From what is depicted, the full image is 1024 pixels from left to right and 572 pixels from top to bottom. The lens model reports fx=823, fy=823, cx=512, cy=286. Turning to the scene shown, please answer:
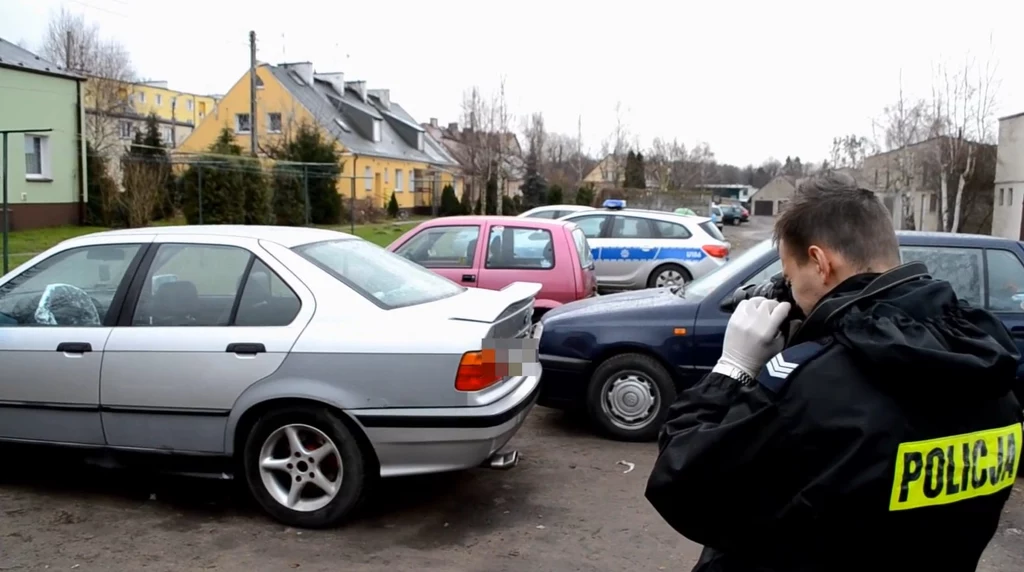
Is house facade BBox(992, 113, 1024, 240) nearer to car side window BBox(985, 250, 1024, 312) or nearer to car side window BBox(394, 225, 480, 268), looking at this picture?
car side window BBox(394, 225, 480, 268)

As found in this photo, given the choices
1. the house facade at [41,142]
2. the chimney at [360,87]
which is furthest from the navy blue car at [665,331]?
the chimney at [360,87]

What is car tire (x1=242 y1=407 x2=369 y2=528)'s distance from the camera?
434 centimetres

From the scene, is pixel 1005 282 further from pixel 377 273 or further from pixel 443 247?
pixel 443 247

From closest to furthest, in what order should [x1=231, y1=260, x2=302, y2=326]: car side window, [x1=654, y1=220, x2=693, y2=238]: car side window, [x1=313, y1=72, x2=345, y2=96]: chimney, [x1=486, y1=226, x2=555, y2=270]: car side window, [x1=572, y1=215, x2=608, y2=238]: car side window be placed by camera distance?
[x1=231, y1=260, x2=302, y2=326]: car side window < [x1=486, y1=226, x2=555, y2=270]: car side window < [x1=654, y1=220, x2=693, y2=238]: car side window < [x1=572, y1=215, x2=608, y2=238]: car side window < [x1=313, y1=72, x2=345, y2=96]: chimney

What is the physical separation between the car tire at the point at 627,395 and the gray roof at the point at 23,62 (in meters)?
23.0

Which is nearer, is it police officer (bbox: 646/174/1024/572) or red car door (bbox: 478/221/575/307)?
police officer (bbox: 646/174/1024/572)

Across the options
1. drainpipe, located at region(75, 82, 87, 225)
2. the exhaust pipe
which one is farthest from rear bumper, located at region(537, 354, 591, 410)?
drainpipe, located at region(75, 82, 87, 225)

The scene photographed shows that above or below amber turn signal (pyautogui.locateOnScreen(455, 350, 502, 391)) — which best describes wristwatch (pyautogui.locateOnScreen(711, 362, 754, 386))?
above

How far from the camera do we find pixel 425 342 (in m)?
4.29

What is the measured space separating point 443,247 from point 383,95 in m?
51.6

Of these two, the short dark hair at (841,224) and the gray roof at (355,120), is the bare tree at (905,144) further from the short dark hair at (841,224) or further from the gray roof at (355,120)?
the short dark hair at (841,224)

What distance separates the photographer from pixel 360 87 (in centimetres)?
5375

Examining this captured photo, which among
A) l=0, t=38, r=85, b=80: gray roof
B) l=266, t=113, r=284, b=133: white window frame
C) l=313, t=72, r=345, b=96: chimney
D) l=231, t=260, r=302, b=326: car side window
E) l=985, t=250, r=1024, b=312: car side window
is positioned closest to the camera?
l=231, t=260, r=302, b=326: car side window

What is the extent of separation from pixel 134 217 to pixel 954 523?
85.3 ft
